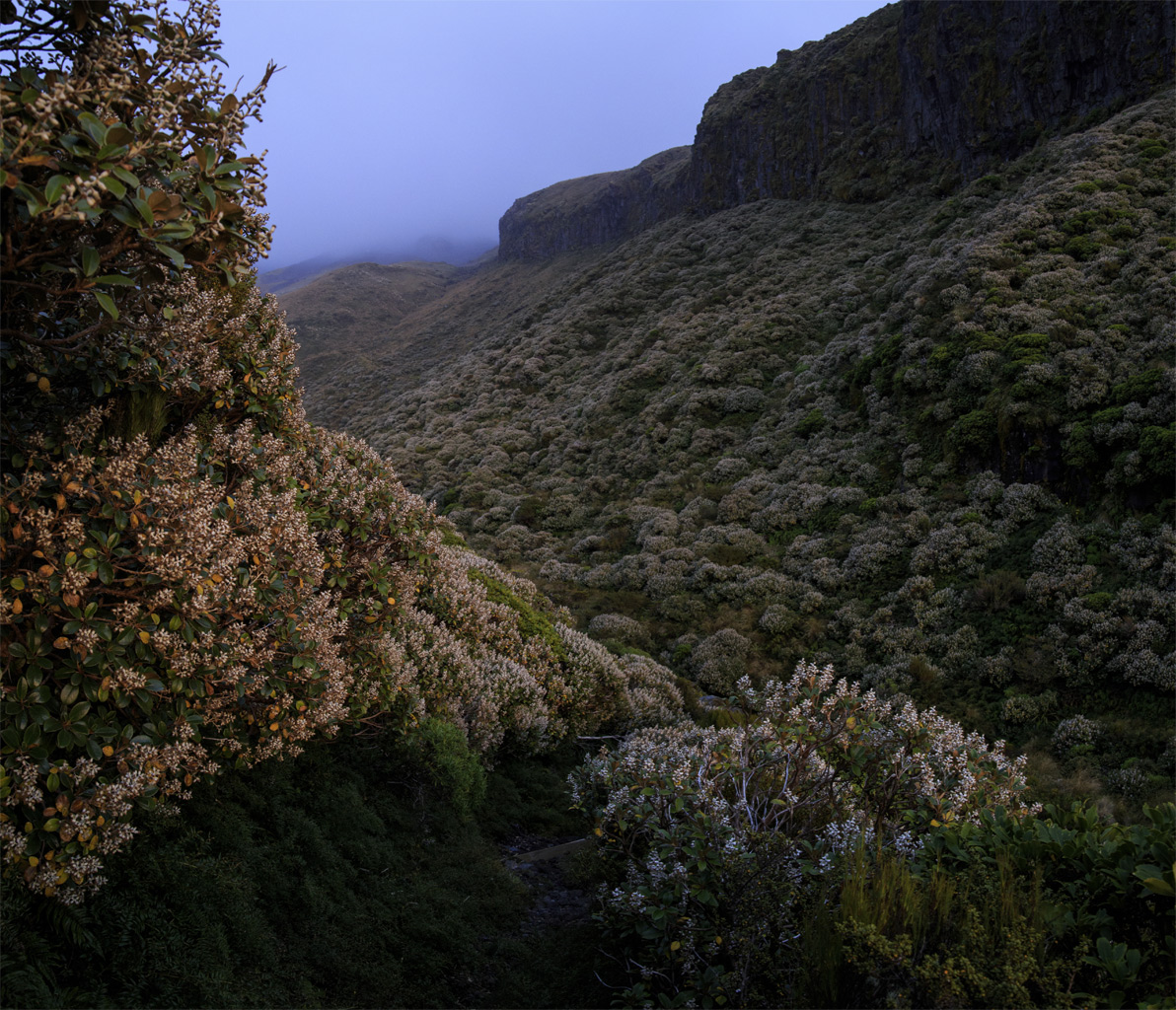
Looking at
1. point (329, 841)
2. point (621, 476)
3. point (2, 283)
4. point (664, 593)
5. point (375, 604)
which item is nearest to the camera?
point (2, 283)

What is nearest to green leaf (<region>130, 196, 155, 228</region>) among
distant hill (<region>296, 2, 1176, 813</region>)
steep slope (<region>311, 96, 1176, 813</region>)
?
distant hill (<region>296, 2, 1176, 813</region>)

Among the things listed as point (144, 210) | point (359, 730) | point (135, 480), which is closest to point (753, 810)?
point (359, 730)

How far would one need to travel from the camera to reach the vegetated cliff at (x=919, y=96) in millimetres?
27828

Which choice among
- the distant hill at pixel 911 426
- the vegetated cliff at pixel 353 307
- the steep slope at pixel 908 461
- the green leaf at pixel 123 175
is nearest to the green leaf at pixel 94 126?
the green leaf at pixel 123 175

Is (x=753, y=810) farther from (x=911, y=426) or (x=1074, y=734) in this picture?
(x=911, y=426)

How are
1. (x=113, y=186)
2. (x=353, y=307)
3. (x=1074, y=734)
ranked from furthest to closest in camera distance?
(x=353, y=307), (x=1074, y=734), (x=113, y=186)

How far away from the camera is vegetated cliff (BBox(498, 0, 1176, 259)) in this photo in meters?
27.8

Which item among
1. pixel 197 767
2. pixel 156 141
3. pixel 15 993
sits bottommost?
pixel 15 993

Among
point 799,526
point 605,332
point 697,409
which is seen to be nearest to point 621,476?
point 697,409

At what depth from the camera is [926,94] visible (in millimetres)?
35875

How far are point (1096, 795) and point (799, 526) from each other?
33.0 feet

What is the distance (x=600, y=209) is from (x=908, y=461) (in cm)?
7279

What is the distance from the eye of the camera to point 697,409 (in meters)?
25.9

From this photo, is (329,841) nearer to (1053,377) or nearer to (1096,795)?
(1096,795)
